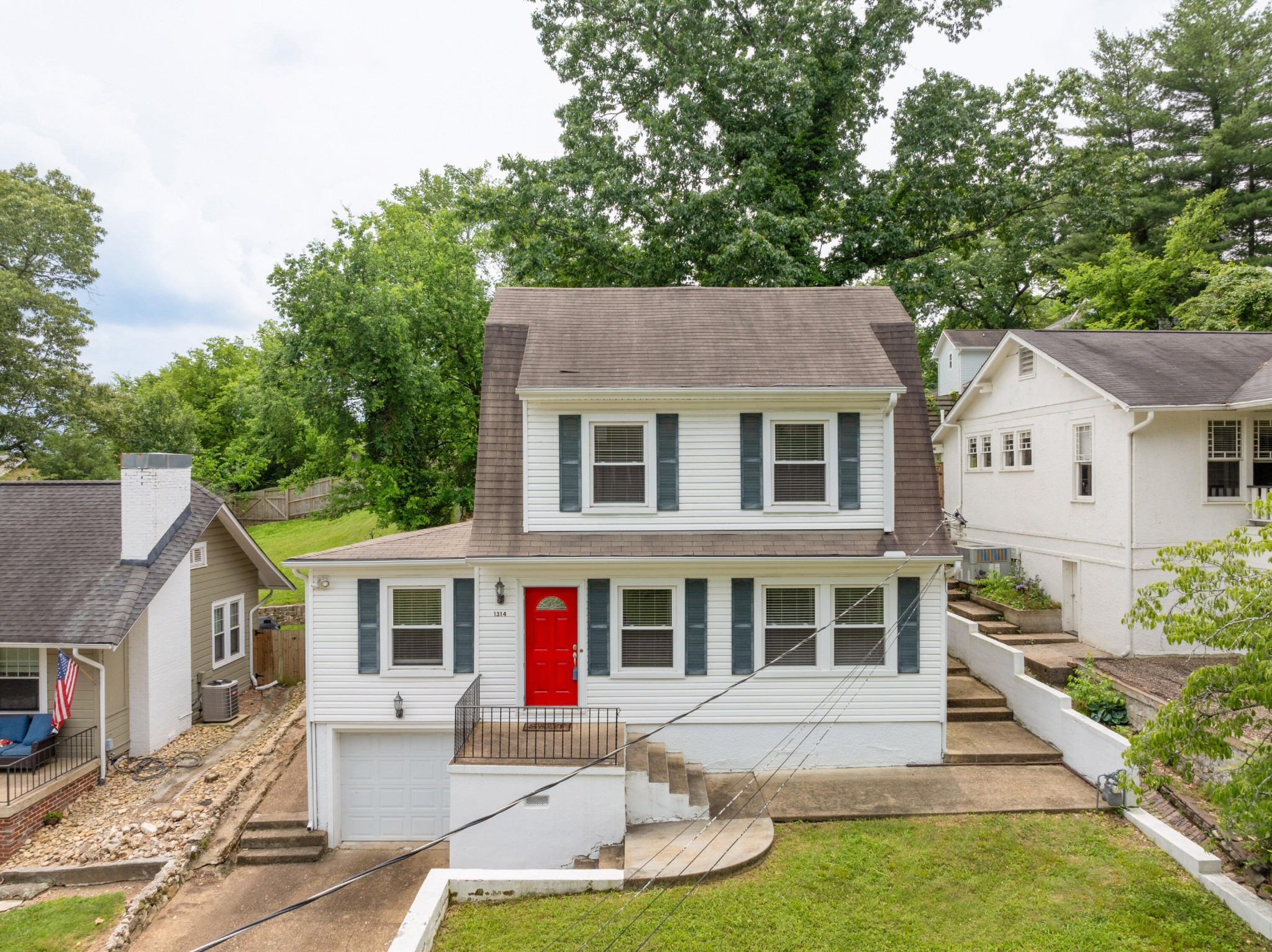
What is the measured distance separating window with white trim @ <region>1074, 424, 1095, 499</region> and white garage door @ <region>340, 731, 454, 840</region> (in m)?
13.4

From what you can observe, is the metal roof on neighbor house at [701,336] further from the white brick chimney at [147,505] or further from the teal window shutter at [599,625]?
the white brick chimney at [147,505]

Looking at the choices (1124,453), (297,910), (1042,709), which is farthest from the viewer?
(1124,453)

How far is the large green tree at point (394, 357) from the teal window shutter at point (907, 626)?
14.1 m

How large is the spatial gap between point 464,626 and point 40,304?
22275 mm

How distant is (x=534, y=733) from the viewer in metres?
10.1

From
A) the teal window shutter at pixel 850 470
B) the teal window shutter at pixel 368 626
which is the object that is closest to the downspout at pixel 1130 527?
the teal window shutter at pixel 850 470

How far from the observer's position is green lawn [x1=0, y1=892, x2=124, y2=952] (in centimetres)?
820

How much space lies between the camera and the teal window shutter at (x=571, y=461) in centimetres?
1088

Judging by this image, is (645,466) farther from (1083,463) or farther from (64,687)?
(64,687)

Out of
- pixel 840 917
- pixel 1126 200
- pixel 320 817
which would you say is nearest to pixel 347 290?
pixel 320 817

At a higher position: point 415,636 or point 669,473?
point 669,473

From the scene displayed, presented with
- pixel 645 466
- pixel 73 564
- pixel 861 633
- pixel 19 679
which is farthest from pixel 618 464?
pixel 19 679

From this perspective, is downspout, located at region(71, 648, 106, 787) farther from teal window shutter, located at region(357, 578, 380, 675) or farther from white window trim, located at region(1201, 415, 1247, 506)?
white window trim, located at region(1201, 415, 1247, 506)

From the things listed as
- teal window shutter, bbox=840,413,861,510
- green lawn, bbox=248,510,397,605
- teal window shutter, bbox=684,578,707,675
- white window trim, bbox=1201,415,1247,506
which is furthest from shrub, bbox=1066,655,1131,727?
green lawn, bbox=248,510,397,605
